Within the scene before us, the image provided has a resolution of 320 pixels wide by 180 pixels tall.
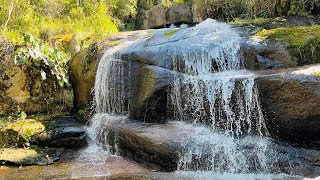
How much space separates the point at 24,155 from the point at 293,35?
20.5 ft

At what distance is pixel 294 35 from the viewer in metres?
6.80

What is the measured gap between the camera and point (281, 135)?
559 centimetres

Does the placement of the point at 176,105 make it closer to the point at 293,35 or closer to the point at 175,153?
the point at 175,153

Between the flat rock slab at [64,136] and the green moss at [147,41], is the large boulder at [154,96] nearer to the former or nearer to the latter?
the green moss at [147,41]

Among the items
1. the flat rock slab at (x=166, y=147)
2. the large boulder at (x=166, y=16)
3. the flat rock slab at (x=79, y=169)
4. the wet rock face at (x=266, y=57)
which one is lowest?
the flat rock slab at (x=79, y=169)

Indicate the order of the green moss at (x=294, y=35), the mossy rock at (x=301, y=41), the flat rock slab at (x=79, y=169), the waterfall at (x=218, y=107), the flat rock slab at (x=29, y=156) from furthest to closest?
the green moss at (x=294, y=35), the mossy rock at (x=301, y=41), the flat rock slab at (x=29, y=156), the flat rock slab at (x=79, y=169), the waterfall at (x=218, y=107)

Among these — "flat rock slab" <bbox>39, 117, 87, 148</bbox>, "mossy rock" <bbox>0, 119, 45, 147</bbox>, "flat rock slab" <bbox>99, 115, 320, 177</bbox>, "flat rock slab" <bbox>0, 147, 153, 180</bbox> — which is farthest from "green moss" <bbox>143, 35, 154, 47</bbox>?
"mossy rock" <bbox>0, 119, 45, 147</bbox>

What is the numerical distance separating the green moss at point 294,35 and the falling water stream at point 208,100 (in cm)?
68

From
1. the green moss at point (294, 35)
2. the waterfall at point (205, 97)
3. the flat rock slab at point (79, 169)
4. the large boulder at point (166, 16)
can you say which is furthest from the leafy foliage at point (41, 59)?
the large boulder at point (166, 16)

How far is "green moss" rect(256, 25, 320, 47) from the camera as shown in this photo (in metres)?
6.54

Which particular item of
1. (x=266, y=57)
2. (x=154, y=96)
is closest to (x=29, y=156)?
(x=154, y=96)

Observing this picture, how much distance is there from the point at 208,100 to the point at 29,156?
381cm

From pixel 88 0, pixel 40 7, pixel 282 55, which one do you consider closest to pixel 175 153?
pixel 282 55

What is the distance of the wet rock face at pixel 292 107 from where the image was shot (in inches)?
202
